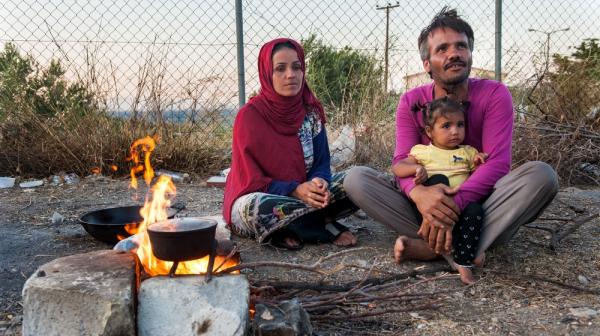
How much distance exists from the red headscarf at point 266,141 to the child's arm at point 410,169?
2.40 feet

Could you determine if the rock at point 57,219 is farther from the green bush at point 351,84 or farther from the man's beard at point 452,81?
the green bush at point 351,84

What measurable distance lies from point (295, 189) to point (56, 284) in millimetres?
1616

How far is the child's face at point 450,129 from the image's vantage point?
2707 mm

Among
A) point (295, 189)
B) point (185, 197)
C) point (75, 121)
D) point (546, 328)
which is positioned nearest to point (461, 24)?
point (295, 189)

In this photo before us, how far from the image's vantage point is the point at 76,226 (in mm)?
3723

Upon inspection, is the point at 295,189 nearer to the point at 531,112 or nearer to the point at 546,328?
the point at 546,328

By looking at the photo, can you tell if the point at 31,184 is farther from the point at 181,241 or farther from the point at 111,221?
the point at 181,241

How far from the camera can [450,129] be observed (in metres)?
2.71

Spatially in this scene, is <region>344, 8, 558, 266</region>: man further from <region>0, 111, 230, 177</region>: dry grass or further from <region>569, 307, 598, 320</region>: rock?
<region>0, 111, 230, 177</region>: dry grass

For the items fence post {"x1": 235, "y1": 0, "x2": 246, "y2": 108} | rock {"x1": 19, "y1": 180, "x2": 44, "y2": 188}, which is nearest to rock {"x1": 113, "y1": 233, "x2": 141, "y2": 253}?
fence post {"x1": 235, "y1": 0, "x2": 246, "y2": 108}

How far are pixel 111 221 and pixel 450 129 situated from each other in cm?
207

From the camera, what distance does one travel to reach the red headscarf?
10.5ft

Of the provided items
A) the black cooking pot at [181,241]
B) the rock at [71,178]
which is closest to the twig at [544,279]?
the black cooking pot at [181,241]

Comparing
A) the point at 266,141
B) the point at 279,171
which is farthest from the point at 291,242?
the point at 266,141
